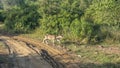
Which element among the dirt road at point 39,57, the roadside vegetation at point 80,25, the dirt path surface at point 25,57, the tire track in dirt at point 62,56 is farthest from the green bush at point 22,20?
the dirt path surface at point 25,57

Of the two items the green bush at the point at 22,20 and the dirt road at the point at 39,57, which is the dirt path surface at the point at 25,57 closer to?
the dirt road at the point at 39,57

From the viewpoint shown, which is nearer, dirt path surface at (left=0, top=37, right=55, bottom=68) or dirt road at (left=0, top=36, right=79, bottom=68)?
dirt path surface at (left=0, top=37, right=55, bottom=68)

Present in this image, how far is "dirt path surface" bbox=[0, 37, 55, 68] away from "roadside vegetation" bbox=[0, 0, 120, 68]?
3.03 metres

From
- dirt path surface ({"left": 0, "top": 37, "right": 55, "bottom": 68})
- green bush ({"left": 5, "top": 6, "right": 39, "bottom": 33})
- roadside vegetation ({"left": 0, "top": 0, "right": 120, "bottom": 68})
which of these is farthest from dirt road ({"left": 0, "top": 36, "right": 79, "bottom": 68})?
green bush ({"left": 5, "top": 6, "right": 39, "bottom": 33})

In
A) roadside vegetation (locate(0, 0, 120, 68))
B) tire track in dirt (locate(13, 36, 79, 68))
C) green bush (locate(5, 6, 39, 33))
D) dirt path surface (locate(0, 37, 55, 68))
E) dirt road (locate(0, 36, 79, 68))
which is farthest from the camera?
green bush (locate(5, 6, 39, 33))

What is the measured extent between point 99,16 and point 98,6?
96cm

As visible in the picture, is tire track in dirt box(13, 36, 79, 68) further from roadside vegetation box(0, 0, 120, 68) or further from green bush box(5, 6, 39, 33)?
green bush box(5, 6, 39, 33)

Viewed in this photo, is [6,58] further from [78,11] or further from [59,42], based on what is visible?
[78,11]

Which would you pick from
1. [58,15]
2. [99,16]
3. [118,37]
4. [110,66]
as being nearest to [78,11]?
[58,15]

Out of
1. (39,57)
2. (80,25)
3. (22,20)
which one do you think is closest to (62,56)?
(39,57)

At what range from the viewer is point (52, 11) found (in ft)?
105

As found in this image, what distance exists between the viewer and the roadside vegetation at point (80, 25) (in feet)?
78.4

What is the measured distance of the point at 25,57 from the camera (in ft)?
69.1

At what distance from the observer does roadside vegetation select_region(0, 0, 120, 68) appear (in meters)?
23.9
